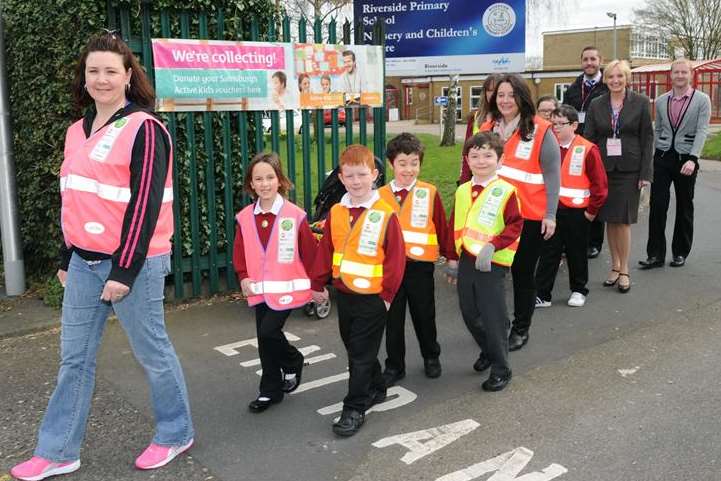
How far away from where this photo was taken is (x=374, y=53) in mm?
7258

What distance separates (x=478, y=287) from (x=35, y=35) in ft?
13.9

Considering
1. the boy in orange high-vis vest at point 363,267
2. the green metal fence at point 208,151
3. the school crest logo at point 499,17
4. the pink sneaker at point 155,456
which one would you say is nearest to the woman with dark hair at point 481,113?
the boy in orange high-vis vest at point 363,267

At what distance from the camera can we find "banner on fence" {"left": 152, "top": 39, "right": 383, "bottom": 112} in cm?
590

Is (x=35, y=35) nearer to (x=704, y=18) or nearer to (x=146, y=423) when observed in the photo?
(x=146, y=423)

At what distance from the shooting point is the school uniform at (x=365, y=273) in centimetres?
391

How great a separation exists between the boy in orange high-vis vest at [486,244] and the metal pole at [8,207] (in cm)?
391

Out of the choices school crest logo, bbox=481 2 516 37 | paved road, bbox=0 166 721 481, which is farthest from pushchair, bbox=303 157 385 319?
school crest logo, bbox=481 2 516 37

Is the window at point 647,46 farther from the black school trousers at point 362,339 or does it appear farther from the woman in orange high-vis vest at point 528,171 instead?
the black school trousers at point 362,339

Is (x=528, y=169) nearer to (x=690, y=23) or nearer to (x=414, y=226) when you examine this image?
(x=414, y=226)

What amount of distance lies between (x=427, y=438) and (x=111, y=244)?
1.86 metres

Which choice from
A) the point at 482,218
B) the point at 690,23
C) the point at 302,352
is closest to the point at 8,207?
the point at 302,352

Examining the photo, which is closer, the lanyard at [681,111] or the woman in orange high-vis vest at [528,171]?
the woman in orange high-vis vest at [528,171]

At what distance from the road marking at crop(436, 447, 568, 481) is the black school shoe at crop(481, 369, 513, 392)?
A: 80 cm

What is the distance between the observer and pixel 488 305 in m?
4.42
